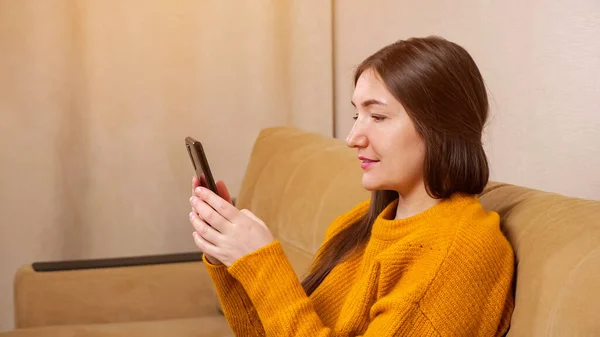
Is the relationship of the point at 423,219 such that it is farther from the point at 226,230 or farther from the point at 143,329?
the point at 143,329

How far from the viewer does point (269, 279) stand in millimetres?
1313

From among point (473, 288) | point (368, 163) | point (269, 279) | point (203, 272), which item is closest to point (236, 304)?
point (269, 279)

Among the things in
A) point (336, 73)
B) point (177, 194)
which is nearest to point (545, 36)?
point (336, 73)

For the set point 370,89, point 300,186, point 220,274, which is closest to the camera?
point 370,89

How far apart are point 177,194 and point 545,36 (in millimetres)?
1743

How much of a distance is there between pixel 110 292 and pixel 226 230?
1.22m

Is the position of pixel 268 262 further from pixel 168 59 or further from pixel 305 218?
pixel 168 59

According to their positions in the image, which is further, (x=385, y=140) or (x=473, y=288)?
(x=385, y=140)

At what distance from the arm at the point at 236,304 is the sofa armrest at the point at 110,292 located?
1.00 m

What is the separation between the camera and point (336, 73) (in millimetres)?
3260

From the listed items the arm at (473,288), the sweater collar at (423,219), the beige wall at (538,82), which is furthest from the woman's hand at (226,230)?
the beige wall at (538,82)

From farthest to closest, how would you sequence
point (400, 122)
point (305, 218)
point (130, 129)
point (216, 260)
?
point (130, 129) < point (305, 218) < point (216, 260) < point (400, 122)

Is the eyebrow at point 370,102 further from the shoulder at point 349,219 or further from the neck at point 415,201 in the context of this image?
the shoulder at point 349,219

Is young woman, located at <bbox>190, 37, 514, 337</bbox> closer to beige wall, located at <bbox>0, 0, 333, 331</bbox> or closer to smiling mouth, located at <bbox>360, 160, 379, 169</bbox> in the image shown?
smiling mouth, located at <bbox>360, 160, 379, 169</bbox>
